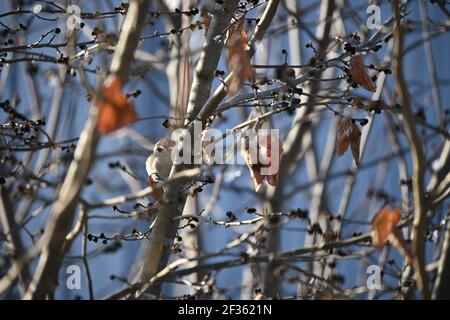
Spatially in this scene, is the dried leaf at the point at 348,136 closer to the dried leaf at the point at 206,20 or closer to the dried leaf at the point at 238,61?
the dried leaf at the point at 238,61

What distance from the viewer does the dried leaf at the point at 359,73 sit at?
2719 millimetres

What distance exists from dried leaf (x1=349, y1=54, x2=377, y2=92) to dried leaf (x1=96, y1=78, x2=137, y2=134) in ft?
3.90

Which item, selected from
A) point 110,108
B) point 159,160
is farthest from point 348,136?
point 110,108

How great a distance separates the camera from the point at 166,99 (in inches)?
203

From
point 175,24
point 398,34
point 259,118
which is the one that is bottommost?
point 398,34

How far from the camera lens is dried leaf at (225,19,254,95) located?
239 cm

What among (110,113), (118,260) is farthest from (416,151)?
(118,260)

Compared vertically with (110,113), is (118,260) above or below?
above

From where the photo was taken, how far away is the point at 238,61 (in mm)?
2422

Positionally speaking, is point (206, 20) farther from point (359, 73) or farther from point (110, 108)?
point (110, 108)

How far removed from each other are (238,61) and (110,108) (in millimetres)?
742

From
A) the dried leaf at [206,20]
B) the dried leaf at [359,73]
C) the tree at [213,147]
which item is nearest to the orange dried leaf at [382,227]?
the tree at [213,147]
